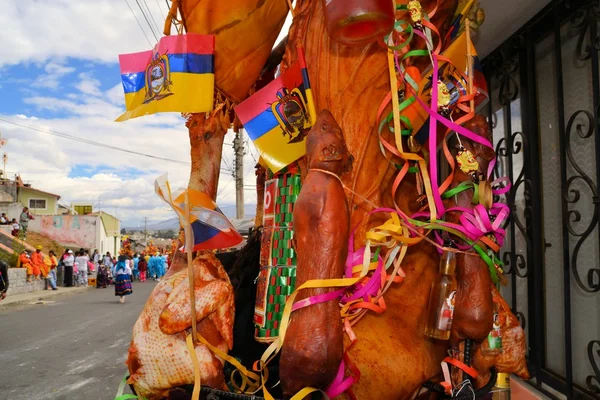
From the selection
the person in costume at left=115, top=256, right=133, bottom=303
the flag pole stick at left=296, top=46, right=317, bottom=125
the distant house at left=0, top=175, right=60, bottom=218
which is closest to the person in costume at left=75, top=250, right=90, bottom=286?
the person in costume at left=115, top=256, right=133, bottom=303

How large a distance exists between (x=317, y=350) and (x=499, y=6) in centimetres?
254

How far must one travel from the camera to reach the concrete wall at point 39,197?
151 feet

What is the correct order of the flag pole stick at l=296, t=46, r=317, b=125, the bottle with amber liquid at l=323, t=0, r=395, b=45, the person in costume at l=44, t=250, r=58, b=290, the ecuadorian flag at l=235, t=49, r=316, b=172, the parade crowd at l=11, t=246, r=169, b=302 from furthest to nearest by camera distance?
the person in costume at l=44, t=250, r=58, b=290 → the parade crowd at l=11, t=246, r=169, b=302 → the ecuadorian flag at l=235, t=49, r=316, b=172 → the flag pole stick at l=296, t=46, r=317, b=125 → the bottle with amber liquid at l=323, t=0, r=395, b=45

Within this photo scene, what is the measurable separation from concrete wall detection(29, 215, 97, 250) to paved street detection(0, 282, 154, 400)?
2411 centimetres

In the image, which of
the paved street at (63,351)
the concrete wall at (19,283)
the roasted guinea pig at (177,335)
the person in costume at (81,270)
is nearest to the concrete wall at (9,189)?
the person in costume at (81,270)

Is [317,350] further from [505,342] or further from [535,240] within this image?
[535,240]

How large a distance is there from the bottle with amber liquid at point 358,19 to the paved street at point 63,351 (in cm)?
559

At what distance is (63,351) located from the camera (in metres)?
7.68

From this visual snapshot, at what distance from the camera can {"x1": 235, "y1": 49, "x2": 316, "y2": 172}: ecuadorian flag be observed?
1.61 m

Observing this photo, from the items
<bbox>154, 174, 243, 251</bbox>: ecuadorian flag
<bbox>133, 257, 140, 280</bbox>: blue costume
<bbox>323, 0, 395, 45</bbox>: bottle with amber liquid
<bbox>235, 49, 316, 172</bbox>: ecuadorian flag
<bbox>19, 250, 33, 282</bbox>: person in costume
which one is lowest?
<bbox>133, 257, 140, 280</bbox>: blue costume

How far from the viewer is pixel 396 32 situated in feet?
4.56

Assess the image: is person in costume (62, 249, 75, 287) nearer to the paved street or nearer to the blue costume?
the blue costume

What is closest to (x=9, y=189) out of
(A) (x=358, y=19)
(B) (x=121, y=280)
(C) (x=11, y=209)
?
(C) (x=11, y=209)

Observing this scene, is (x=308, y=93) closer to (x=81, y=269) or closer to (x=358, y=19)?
(x=358, y=19)
